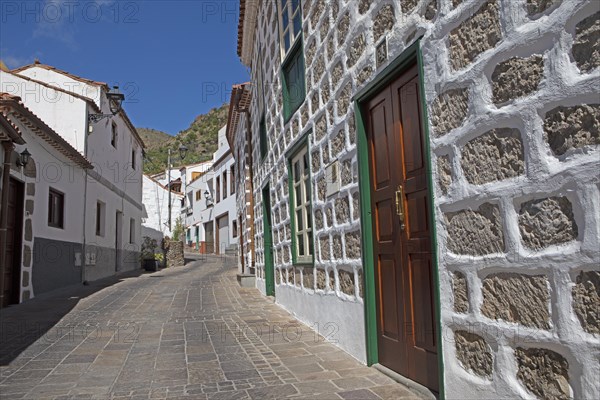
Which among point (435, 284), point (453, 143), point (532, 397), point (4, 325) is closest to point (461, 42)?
point (453, 143)

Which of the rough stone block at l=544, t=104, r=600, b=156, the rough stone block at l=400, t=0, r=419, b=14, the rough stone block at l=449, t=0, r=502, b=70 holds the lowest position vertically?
the rough stone block at l=544, t=104, r=600, b=156

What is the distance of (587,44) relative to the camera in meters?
1.72

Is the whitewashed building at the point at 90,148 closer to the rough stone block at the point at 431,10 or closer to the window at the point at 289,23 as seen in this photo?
the window at the point at 289,23

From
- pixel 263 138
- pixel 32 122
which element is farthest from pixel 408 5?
pixel 32 122

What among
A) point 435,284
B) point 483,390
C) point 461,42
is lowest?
point 483,390

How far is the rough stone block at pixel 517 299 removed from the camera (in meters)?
1.92

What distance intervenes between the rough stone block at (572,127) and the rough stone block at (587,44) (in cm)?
15

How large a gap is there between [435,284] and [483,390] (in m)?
0.59

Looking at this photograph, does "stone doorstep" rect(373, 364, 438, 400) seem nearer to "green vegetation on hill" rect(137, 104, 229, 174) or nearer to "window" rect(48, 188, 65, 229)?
"window" rect(48, 188, 65, 229)

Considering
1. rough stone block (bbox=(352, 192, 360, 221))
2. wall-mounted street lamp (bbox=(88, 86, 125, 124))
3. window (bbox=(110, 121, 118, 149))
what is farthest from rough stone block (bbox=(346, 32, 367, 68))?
window (bbox=(110, 121, 118, 149))

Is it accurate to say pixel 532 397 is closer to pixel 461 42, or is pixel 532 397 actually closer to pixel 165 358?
pixel 461 42

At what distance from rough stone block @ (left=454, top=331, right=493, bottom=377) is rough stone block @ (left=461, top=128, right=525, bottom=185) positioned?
763 millimetres

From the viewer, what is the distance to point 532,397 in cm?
196

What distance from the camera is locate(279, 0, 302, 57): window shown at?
5.72 metres
